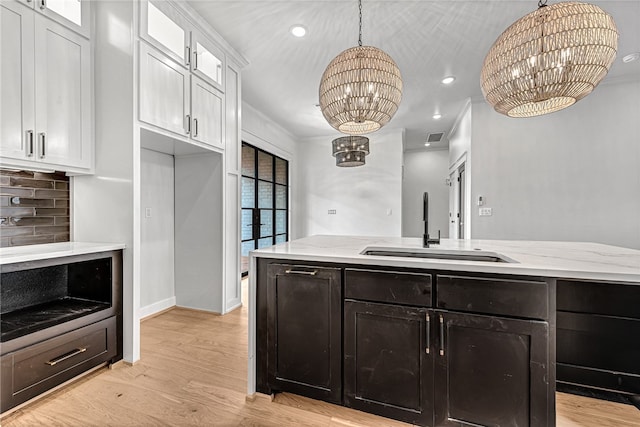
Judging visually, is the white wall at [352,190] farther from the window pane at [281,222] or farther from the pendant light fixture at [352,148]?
the pendant light fixture at [352,148]

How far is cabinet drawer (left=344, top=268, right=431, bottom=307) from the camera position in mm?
1415

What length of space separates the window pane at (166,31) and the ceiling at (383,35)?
26 cm

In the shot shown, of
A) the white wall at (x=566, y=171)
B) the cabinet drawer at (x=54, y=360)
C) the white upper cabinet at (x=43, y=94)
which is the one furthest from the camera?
the white wall at (x=566, y=171)

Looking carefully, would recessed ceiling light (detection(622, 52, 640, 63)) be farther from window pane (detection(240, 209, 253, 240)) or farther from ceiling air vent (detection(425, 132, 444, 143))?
window pane (detection(240, 209, 253, 240))

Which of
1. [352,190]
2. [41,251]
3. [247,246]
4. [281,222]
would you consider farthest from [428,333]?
[352,190]

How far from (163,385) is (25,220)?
160cm

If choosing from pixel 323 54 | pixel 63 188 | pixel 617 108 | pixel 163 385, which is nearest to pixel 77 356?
pixel 163 385

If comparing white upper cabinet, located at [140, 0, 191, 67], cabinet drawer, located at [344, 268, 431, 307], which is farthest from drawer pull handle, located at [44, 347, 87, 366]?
white upper cabinet, located at [140, 0, 191, 67]

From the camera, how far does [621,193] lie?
3660 mm

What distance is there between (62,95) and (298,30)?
203 cm

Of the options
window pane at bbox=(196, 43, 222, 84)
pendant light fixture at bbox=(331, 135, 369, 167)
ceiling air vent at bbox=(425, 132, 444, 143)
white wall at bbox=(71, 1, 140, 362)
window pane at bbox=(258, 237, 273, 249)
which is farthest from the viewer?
ceiling air vent at bbox=(425, 132, 444, 143)

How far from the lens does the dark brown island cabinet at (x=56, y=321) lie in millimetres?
1580

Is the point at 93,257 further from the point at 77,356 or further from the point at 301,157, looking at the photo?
the point at 301,157

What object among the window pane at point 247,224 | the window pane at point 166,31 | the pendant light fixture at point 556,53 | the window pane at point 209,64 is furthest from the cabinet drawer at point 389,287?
the window pane at point 247,224
